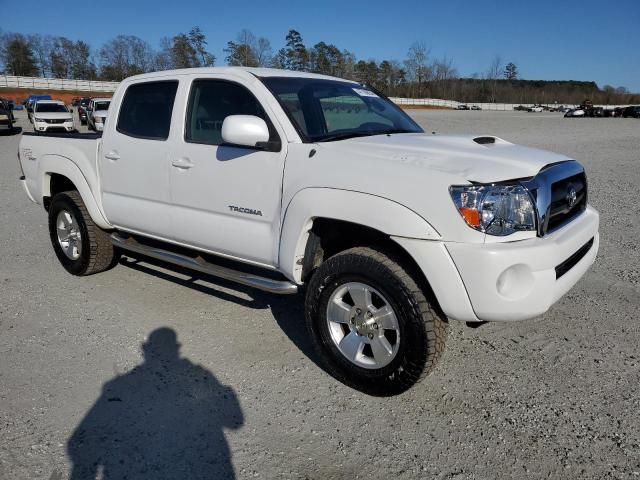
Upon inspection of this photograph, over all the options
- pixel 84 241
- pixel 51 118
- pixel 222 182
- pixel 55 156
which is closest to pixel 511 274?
pixel 222 182

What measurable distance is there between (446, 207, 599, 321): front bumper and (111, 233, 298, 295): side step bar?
1.25 metres

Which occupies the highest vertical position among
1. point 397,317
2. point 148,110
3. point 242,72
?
point 242,72

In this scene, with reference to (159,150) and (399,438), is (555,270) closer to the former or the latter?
(399,438)

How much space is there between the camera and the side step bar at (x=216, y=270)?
11.3 ft

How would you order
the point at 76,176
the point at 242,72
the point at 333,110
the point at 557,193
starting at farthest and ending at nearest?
the point at 76,176
the point at 333,110
the point at 242,72
the point at 557,193

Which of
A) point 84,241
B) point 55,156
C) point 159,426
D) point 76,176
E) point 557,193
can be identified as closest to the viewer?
point 159,426

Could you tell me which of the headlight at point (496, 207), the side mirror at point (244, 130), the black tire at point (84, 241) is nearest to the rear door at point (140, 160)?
the black tire at point (84, 241)

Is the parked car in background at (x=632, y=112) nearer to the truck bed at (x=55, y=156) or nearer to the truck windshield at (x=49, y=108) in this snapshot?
the truck windshield at (x=49, y=108)

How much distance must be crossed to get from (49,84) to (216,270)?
78672 mm

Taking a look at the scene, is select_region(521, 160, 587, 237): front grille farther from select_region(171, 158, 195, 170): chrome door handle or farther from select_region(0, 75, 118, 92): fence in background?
select_region(0, 75, 118, 92): fence in background

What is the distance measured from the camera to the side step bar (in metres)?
3.43

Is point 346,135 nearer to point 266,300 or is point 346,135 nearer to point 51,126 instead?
point 266,300

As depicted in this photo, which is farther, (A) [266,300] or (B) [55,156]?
(B) [55,156]

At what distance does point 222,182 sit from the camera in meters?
3.63
